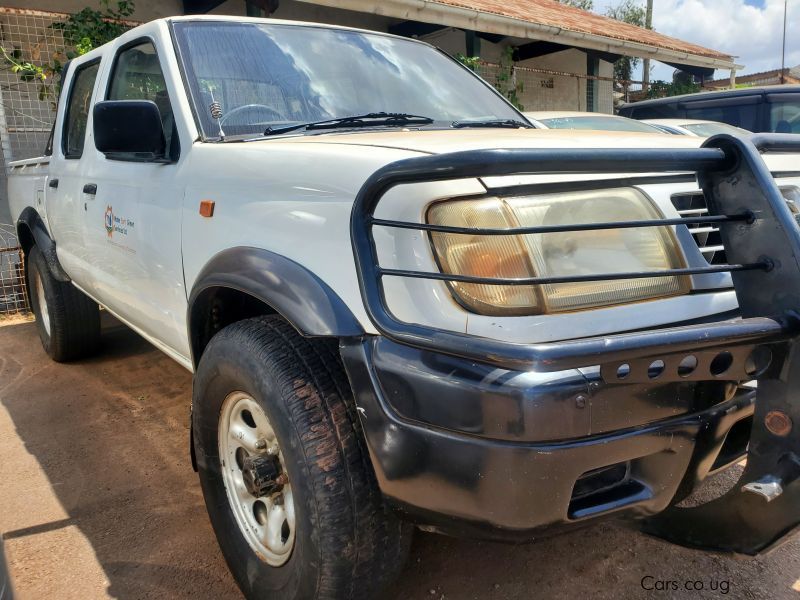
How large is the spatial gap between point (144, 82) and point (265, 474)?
1.98m

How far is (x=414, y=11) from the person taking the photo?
8977mm

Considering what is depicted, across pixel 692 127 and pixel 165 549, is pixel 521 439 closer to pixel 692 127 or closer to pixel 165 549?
pixel 165 549

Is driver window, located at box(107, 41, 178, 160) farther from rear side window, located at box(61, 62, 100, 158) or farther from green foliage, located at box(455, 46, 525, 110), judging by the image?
green foliage, located at box(455, 46, 525, 110)

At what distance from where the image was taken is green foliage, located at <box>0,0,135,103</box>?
7020 millimetres

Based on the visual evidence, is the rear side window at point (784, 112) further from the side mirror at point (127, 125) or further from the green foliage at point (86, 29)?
the side mirror at point (127, 125)

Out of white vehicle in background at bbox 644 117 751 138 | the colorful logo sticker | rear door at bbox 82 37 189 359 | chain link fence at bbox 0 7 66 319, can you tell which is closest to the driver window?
rear door at bbox 82 37 189 359

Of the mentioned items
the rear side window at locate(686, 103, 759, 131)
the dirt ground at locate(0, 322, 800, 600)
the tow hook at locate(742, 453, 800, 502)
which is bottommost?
the dirt ground at locate(0, 322, 800, 600)

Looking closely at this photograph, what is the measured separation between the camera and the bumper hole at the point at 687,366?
1479 millimetres

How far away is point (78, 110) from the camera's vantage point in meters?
4.03

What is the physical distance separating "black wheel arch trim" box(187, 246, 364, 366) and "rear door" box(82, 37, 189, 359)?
0.50 m

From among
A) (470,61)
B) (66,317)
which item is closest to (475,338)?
(66,317)

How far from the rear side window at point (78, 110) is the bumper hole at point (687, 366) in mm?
3381

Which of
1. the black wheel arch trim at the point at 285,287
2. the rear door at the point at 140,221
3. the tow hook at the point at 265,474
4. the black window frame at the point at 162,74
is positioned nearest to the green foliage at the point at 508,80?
the black window frame at the point at 162,74

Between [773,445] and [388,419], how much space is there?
88 centimetres
